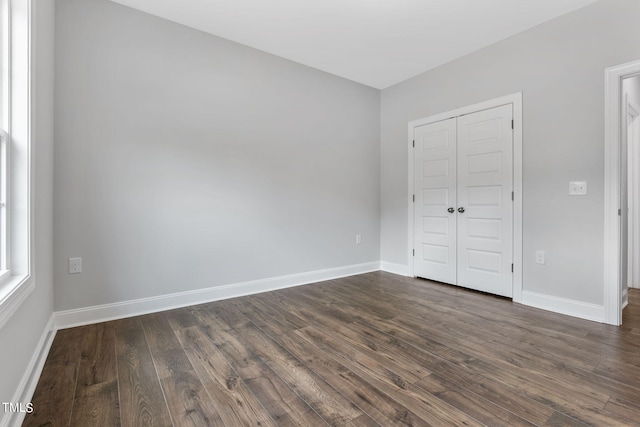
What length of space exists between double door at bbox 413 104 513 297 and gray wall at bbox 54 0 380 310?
1117 millimetres

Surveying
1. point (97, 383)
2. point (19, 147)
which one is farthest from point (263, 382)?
point (19, 147)

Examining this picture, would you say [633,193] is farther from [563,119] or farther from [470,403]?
[470,403]

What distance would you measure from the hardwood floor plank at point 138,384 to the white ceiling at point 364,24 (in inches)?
109

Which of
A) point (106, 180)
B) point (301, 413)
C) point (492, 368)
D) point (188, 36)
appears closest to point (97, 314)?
point (106, 180)

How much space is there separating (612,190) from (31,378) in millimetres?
4128

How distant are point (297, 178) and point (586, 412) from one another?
305 cm

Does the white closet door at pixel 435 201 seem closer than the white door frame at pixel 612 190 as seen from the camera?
No

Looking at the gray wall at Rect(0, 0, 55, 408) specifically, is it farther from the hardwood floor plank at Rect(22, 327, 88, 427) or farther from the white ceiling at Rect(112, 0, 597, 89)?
the white ceiling at Rect(112, 0, 597, 89)

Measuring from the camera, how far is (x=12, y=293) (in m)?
1.23

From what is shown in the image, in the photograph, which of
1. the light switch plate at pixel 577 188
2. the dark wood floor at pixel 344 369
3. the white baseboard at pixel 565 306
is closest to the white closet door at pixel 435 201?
the white baseboard at pixel 565 306

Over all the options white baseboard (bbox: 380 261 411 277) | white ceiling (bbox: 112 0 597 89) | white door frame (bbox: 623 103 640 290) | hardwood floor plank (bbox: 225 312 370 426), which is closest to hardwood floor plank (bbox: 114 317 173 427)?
hardwood floor plank (bbox: 225 312 370 426)

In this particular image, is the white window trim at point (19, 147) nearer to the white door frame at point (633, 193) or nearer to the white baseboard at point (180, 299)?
the white baseboard at point (180, 299)

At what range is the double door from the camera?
3.11 m

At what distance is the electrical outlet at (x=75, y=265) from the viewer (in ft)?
7.78
